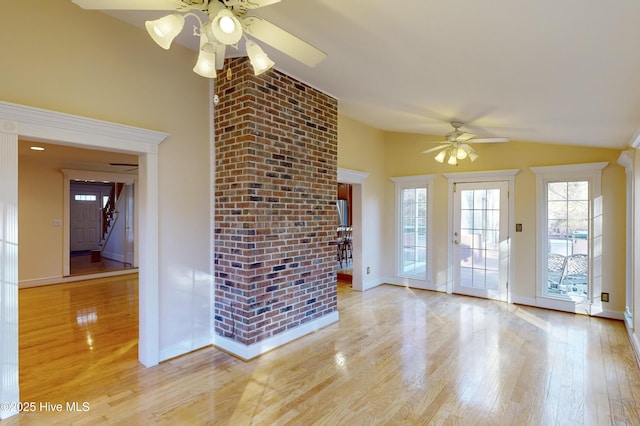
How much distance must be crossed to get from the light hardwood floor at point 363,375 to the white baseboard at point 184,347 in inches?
2.6

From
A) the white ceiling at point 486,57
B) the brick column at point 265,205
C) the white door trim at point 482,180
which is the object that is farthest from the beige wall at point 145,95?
the white door trim at point 482,180

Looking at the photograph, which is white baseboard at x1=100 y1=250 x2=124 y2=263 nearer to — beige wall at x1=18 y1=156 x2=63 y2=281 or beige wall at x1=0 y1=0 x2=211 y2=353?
beige wall at x1=18 y1=156 x2=63 y2=281

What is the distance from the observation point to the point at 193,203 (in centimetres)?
348

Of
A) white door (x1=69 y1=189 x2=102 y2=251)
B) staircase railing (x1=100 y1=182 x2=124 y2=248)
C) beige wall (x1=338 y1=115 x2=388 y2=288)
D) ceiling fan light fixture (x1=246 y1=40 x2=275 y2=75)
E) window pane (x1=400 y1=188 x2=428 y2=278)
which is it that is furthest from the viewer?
white door (x1=69 y1=189 x2=102 y2=251)

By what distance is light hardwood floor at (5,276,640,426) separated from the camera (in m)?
2.41

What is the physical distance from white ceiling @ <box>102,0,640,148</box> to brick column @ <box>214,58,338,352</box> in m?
0.43

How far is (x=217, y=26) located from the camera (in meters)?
1.62

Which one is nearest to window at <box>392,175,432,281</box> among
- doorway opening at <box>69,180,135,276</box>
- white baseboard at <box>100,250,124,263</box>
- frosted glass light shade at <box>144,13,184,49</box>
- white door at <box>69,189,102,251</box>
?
frosted glass light shade at <box>144,13,184,49</box>

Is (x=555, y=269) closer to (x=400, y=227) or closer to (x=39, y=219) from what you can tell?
(x=400, y=227)

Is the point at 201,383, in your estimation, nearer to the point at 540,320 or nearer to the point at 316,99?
the point at 316,99

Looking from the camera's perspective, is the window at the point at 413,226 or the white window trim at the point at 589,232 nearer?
the white window trim at the point at 589,232

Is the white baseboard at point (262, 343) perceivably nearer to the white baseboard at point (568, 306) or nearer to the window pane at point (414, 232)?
the window pane at point (414, 232)

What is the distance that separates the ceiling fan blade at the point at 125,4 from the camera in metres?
1.55

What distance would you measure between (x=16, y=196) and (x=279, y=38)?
7.24 ft
